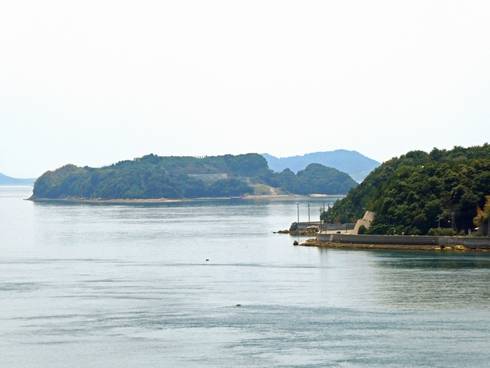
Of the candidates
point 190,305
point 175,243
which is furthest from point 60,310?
point 175,243

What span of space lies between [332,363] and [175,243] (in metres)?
84.3

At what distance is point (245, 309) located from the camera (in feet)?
246

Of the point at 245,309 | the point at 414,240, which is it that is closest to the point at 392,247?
the point at 414,240

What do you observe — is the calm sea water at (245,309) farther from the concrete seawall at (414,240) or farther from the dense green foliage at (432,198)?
the dense green foliage at (432,198)

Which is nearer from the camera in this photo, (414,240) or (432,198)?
(414,240)

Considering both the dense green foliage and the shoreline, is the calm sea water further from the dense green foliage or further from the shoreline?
the dense green foliage

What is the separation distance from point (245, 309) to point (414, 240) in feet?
143

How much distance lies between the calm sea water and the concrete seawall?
2.92 m

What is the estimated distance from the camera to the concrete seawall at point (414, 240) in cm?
11106

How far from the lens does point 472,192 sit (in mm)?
A: 117625

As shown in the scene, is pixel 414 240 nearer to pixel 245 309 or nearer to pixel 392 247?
pixel 392 247

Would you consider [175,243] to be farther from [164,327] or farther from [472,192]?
[164,327]

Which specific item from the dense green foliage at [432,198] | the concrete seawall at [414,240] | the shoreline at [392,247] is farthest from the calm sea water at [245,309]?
the dense green foliage at [432,198]

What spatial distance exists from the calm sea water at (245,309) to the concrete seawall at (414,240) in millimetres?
2916
